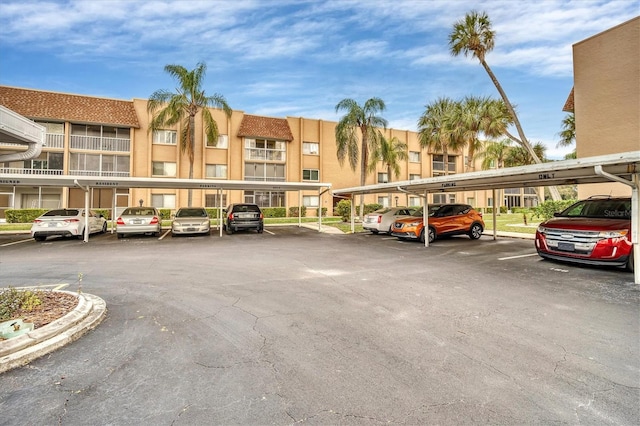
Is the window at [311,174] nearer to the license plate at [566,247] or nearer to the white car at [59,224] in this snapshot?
the white car at [59,224]

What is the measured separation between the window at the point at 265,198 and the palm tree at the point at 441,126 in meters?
14.6

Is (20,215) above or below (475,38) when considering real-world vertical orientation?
below

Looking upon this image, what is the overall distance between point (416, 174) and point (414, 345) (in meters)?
38.1

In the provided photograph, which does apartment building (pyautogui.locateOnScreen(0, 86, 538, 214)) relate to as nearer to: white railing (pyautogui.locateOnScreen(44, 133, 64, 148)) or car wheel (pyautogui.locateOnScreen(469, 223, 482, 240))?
white railing (pyautogui.locateOnScreen(44, 133, 64, 148))

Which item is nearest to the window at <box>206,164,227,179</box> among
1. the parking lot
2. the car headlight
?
the parking lot

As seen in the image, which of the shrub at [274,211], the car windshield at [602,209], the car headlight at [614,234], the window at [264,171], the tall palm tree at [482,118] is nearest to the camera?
the car headlight at [614,234]

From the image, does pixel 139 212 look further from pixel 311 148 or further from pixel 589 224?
pixel 311 148

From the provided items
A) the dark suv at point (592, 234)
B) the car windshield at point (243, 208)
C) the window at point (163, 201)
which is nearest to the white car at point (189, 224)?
the car windshield at point (243, 208)

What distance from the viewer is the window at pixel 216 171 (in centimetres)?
2908

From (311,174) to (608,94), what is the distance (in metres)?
23.6

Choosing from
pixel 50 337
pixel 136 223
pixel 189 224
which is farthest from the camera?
pixel 189 224

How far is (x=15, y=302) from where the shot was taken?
4238 mm

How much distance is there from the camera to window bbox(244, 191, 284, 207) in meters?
30.2

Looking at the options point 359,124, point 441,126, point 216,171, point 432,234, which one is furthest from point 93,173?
point 441,126
